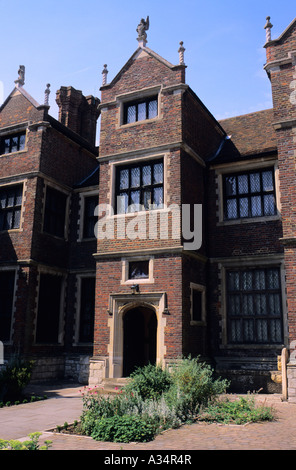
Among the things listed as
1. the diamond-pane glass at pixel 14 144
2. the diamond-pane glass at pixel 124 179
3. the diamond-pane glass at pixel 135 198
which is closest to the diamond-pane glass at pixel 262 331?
the diamond-pane glass at pixel 135 198

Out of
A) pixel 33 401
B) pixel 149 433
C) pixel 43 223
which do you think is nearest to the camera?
pixel 149 433

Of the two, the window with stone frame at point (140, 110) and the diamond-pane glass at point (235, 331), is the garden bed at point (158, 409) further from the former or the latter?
the window with stone frame at point (140, 110)

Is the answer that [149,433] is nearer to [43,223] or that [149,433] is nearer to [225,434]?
[225,434]

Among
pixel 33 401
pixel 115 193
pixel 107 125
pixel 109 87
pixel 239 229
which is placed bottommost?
pixel 33 401

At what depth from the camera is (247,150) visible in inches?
593

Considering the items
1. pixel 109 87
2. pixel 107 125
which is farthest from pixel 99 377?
pixel 109 87

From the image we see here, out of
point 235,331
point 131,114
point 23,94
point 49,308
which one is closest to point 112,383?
point 235,331

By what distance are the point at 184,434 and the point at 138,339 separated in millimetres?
7349

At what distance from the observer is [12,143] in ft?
57.2

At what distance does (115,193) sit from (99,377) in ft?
19.7

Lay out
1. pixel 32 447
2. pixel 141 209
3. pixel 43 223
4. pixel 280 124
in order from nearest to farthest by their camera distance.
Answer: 1. pixel 32 447
2. pixel 280 124
3. pixel 141 209
4. pixel 43 223

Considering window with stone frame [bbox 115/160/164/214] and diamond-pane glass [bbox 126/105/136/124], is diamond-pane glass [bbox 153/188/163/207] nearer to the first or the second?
window with stone frame [bbox 115/160/164/214]

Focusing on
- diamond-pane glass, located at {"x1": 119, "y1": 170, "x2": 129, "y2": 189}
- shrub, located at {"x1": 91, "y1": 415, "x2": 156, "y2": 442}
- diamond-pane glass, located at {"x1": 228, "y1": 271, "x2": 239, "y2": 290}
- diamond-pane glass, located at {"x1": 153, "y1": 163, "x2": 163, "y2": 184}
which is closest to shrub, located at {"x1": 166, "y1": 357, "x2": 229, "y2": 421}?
shrub, located at {"x1": 91, "y1": 415, "x2": 156, "y2": 442}

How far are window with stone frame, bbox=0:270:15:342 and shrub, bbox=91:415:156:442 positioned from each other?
30.0ft
